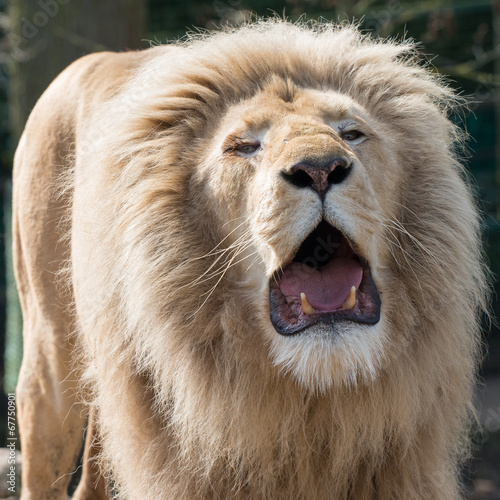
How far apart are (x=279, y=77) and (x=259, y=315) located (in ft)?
2.81

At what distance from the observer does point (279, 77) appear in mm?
2783

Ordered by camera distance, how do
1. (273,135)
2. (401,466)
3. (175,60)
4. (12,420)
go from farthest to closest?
1. (12,420)
2. (175,60)
3. (401,466)
4. (273,135)

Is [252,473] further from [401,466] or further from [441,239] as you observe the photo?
[441,239]

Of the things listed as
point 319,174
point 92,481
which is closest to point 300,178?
point 319,174

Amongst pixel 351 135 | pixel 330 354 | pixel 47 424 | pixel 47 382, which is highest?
pixel 351 135

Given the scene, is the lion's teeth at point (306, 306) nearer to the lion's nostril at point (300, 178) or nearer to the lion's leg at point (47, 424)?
the lion's nostril at point (300, 178)

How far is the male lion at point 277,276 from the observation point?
7.97ft

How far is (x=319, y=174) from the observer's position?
227cm

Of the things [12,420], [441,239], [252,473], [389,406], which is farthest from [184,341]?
[12,420]

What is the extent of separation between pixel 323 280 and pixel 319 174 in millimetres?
382

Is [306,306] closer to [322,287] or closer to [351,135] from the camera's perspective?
[322,287]

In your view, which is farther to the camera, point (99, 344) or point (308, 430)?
point (99, 344)

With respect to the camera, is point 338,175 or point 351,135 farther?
point 351,135

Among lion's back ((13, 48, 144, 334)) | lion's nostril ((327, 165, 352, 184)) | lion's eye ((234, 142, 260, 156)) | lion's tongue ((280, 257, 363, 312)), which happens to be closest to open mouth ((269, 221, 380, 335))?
lion's tongue ((280, 257, 363, 312))
